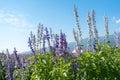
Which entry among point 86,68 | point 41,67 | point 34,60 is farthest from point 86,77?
point 34,60

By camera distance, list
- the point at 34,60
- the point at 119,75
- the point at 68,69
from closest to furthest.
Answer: the point at 68,69 < the point at 119,75 < the point at 34,60

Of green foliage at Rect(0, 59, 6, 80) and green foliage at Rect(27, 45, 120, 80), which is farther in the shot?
green foliage at Rect(0, 59, 6, 80)

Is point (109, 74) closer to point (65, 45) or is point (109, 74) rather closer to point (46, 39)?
point (65, 45)

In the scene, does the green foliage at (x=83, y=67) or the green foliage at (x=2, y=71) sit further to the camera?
the green foliage at (x=2, y=71)

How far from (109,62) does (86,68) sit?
2.03 ft

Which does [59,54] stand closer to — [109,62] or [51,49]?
[51,49]

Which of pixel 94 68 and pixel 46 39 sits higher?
pixel 46 39

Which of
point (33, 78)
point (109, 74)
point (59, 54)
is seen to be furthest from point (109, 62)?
point (33, 78)

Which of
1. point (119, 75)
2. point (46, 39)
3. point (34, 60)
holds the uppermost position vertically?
point (46, 39)

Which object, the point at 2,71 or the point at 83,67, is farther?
the point at 2,71

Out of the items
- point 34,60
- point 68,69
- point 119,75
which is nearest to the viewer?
point 68,69

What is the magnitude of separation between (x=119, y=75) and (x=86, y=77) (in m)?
0.84

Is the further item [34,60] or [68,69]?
[34,60]

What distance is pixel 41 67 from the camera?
7031 mm
